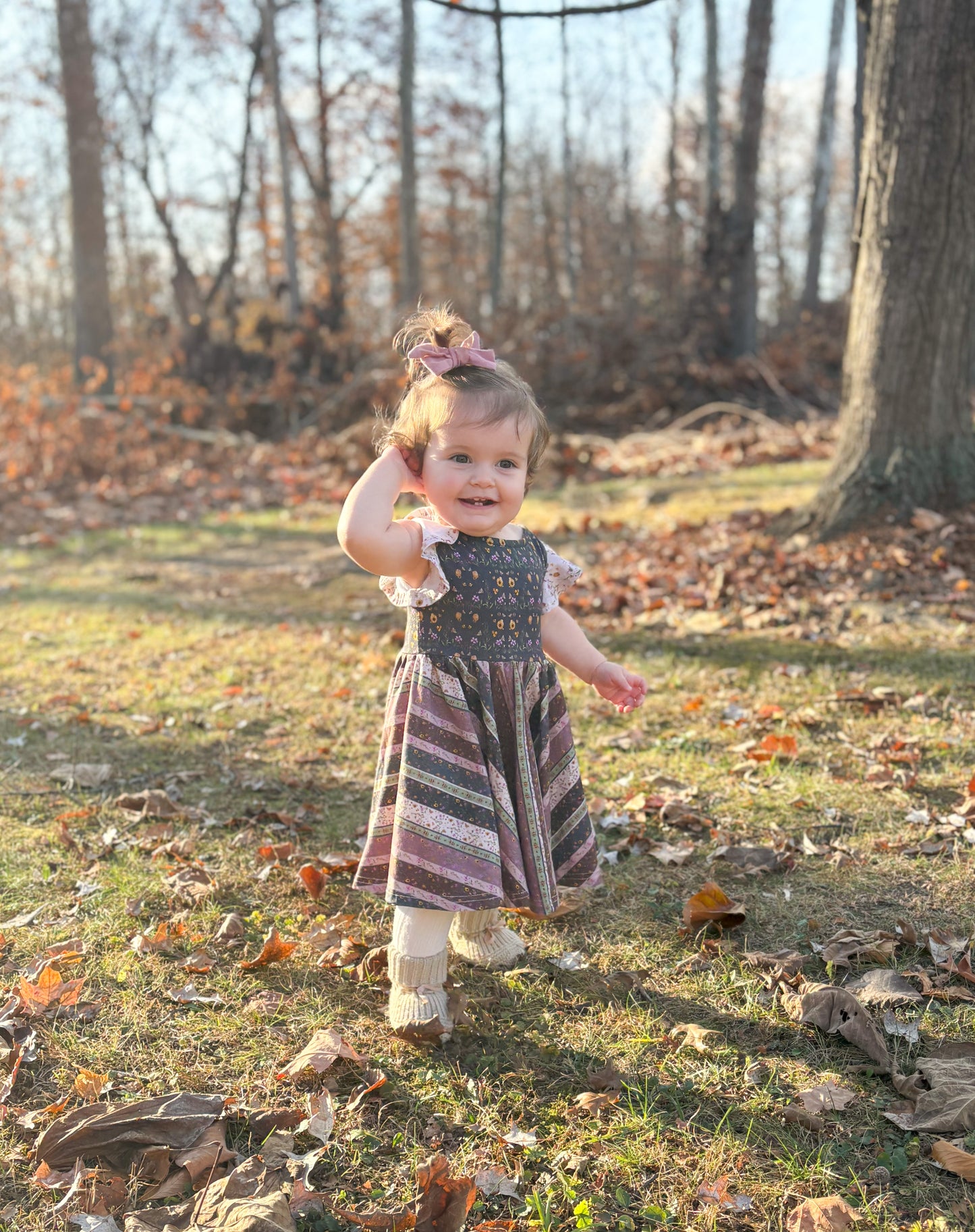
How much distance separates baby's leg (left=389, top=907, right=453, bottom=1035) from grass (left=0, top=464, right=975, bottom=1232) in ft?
0.30

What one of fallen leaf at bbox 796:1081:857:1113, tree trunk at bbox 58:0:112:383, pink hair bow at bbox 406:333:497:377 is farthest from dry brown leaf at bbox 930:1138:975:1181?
tree trunk at bbox 58:0:112:383

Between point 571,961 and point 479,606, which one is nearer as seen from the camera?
point 479,606

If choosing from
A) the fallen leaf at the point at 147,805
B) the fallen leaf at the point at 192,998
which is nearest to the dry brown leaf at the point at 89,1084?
the fallen leaf at the point at 192,998

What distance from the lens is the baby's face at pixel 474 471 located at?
2.36 metres

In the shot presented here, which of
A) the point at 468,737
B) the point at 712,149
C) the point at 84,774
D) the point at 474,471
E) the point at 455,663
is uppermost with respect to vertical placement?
the point at 712,149

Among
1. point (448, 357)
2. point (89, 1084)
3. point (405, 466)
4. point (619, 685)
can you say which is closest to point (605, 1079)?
point (619, 685)

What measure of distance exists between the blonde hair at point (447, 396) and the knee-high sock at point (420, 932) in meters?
1.15

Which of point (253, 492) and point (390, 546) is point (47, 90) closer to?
point (253, 492)

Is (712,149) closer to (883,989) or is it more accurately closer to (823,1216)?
(883,989)

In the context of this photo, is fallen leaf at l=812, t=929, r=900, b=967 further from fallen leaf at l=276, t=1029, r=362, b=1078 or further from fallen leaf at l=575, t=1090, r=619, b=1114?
fallen leaf at l=276, t=1029, r=362, b=1078

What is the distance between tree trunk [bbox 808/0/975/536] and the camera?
207 inches

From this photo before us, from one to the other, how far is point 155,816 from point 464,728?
1849 millimetres

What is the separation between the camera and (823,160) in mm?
19406

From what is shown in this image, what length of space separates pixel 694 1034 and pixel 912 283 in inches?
181
